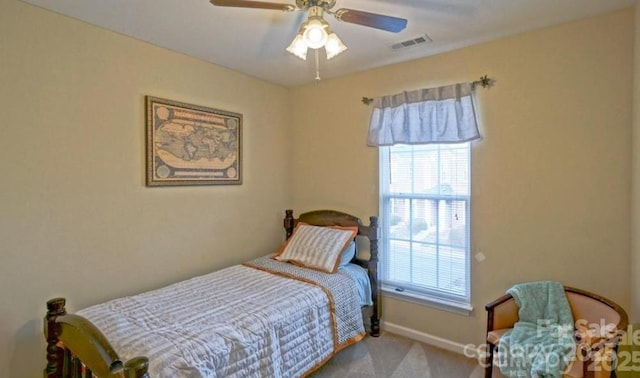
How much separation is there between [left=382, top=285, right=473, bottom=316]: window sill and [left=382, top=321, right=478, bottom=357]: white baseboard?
264 mm

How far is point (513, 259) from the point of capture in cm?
244

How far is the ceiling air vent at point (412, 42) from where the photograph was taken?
94.8 inches

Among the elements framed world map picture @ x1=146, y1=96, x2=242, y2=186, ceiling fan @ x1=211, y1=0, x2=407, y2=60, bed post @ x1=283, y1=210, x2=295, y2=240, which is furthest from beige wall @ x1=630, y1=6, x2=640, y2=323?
framed world map picture @ x1=146, y1=96, x2=242, y2=186

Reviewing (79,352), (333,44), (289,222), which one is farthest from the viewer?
(289,222)

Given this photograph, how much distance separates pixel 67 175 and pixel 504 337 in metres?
2.95

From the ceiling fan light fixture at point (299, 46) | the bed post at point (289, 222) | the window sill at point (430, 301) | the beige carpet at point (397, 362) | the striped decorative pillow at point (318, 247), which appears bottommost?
the beige carpet at point (397, 362)

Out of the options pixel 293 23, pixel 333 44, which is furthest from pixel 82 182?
pixel 333 44

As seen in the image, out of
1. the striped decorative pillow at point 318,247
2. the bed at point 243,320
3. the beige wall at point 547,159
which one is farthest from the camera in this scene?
the striped decorative pillow at point 318,247

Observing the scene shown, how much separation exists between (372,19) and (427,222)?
5.99 ft

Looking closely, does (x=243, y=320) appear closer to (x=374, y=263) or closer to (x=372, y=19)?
(x=374, y=263)

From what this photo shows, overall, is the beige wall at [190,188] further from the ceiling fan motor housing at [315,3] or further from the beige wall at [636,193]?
the ceiling fan motor housing at [315,3]

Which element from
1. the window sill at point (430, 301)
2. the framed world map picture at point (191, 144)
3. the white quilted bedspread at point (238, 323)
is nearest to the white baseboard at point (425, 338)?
the window sill at point (430, 301)

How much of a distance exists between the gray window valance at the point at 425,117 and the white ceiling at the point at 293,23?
0.35m

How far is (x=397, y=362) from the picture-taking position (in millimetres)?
2543
